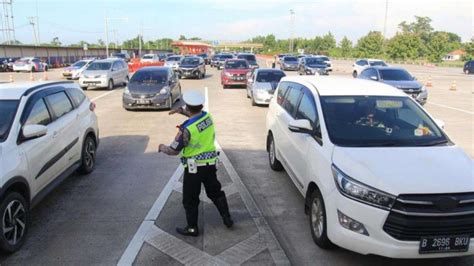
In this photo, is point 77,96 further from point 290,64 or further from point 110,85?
point 290,64

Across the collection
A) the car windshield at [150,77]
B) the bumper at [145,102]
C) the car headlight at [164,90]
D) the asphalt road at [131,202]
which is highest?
the car windshield at [150,77]

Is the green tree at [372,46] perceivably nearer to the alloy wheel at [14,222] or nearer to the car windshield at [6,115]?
the car windshield at [6,115]

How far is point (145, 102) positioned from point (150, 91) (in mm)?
474

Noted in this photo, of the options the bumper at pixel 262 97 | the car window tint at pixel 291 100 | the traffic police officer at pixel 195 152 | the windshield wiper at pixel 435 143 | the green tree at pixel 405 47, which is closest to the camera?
the traffic police officer at pixel 195 152

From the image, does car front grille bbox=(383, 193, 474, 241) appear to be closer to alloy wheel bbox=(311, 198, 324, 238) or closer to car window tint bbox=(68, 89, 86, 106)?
alloy wheel bbox=(311, 198, 324, 238)

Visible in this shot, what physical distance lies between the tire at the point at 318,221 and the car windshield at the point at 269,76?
1269cm

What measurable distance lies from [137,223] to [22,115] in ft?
6.49

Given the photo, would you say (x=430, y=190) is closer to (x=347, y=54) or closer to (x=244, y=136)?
(x=244, y=136)

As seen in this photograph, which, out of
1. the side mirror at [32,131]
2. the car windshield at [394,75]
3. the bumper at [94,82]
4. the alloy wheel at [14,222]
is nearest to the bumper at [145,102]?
the bumper at [94,82]

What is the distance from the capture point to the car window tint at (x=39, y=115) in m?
5.41

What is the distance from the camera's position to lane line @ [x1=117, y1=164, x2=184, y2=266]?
4.47 metres

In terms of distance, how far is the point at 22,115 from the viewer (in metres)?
5.23

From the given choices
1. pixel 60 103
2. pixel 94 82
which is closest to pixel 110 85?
pixel 94 82

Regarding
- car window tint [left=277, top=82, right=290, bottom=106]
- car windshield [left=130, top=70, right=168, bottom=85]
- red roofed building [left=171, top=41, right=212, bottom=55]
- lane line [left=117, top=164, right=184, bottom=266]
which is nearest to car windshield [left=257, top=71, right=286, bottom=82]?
car windshield [left=130, top=70, right=168, bottom=85]
